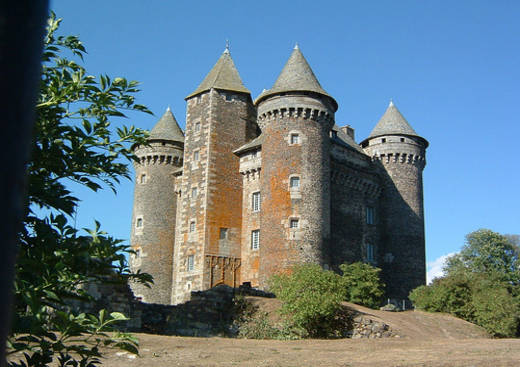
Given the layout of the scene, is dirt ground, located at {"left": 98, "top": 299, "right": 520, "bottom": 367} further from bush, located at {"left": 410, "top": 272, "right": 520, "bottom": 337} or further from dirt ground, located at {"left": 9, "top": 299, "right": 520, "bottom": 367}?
bush, located at {"left": 410, "top": 272, "right": 520, "bottom": 337}

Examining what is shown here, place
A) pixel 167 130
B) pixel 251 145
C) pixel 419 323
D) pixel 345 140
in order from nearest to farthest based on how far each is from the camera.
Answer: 1. pixel 419 323
2. pixel 251 145
3. pixel 345 140
4. pixel 167 130

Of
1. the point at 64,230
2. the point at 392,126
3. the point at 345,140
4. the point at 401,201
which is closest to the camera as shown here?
the point at 64,230

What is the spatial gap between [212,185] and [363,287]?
12130 millimetres

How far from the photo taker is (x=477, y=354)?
1562cm

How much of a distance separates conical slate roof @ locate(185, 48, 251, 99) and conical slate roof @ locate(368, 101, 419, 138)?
36.5 feet

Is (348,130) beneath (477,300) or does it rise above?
above

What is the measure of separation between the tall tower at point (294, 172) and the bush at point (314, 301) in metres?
6.95

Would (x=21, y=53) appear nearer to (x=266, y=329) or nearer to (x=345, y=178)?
(x=266, y=329)

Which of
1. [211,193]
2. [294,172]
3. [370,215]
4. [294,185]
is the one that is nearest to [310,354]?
[294,185]

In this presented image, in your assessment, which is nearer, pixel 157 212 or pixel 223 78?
pixel 223 78

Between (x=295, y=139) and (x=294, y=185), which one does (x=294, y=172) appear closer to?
(x=294, y=185)

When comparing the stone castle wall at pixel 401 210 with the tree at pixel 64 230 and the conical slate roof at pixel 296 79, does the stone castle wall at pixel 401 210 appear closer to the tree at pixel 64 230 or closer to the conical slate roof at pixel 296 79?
the conical slate roof at pixel 296 79

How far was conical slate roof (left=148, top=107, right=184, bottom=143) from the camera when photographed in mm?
46250

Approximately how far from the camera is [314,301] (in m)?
24.3
